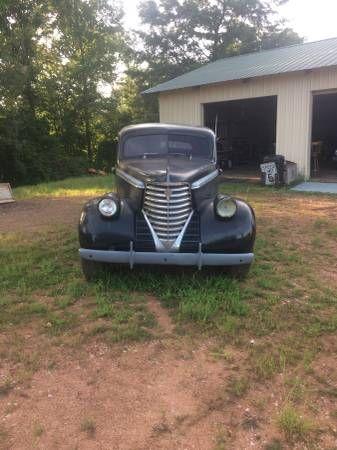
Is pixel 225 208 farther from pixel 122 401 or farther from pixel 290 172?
pixel 290 172

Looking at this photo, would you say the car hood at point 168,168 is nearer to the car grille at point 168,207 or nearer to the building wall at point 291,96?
the car grille at point 168,207

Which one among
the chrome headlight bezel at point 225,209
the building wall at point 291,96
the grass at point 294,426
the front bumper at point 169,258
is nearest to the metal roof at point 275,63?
the building wall at point 291,96

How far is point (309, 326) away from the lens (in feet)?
12.9

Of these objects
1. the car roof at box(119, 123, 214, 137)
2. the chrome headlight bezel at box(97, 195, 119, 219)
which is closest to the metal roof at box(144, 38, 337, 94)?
the car roof at box(119, 123, 214, 137)

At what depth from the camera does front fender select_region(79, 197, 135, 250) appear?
4.52 metres

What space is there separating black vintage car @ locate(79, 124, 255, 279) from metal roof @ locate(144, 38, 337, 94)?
963cm

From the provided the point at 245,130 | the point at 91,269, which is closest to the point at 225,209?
the point at 91,269

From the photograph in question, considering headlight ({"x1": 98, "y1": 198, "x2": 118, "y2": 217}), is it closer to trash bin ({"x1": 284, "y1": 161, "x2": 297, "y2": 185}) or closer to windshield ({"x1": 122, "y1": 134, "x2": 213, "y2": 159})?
windshield ({"x1": 122, "y1": 134, "x2": 213, "y2": 159})

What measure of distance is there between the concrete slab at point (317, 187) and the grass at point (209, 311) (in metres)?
5.99

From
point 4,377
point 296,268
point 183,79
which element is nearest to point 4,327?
point 4,377

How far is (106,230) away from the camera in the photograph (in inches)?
179

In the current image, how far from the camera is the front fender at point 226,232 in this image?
4527mm

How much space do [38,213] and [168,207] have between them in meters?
5.90

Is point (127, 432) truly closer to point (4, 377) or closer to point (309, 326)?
point (4, 377)
